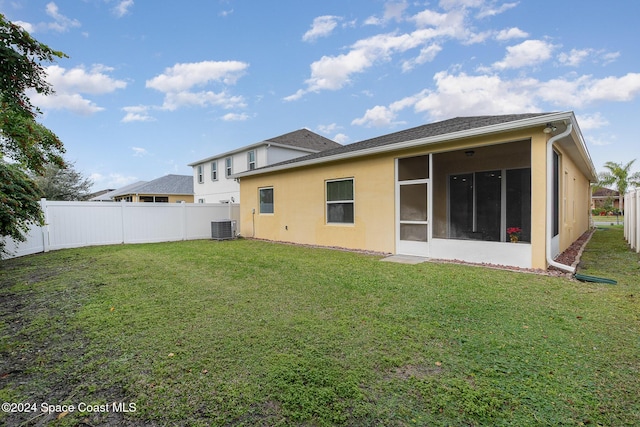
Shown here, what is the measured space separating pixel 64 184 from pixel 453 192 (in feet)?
84.0

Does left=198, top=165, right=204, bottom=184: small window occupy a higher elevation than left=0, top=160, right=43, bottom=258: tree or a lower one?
higher

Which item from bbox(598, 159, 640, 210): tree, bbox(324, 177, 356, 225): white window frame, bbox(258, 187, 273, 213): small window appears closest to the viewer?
bbox(324, 177, 356, 225): white window frame

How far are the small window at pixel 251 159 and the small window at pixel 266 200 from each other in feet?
19.1

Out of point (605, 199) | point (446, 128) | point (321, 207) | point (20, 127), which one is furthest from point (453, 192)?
point (605, 199)

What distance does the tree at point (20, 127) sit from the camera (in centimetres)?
408

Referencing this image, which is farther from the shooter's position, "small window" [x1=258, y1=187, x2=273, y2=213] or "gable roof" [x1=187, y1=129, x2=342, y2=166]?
"gable roof" [x1=187, y1=129, x2=342, y2=166]

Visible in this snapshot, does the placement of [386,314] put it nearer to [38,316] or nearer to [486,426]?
[486,426]

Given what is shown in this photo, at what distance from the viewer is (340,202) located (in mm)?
9586

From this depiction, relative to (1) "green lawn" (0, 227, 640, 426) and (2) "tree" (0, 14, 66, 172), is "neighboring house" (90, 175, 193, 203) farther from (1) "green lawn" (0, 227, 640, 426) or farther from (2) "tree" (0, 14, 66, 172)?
(1) "green lawn" (0, 227, 640, 426)

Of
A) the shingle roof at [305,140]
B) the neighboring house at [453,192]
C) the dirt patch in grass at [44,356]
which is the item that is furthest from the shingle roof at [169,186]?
the dirt patch in grass at [44,356]

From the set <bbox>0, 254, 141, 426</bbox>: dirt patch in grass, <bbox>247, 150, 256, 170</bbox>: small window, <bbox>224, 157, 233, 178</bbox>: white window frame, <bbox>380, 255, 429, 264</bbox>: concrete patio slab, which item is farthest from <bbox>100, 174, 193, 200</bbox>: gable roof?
<bbox>380, 255, 429, 264</bbox>: concrete patio slab

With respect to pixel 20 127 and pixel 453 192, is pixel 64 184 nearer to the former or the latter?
pixel 20 127

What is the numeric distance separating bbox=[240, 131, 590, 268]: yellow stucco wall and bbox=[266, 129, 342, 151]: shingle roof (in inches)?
276

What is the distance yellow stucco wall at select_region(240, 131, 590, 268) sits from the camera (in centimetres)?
594
